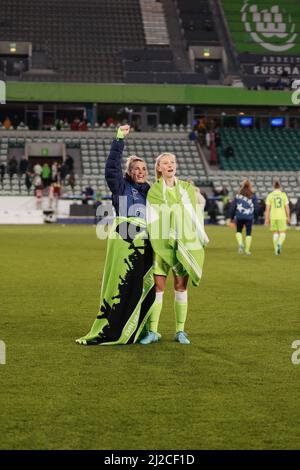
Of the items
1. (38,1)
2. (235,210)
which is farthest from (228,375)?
(38,1)

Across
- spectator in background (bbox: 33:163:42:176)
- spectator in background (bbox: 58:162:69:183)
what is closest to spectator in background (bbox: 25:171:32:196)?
spectator in background (bbox: 33:163:42:176)

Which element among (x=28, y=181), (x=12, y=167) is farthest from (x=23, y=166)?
(x=28, y=181)

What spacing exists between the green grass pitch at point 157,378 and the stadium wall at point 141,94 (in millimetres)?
47079

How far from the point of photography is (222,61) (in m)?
69.2

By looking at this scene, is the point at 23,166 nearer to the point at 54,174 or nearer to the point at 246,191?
the point at 54,174

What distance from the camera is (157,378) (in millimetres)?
8570

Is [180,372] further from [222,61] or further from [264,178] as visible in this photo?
[222,61]

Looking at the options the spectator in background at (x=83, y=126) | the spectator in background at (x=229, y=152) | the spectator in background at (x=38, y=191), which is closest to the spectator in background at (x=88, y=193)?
the spectator in background at (x=38, y=191)

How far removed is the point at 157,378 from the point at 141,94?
56.8 meters

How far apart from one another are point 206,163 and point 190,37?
12177 millimetres

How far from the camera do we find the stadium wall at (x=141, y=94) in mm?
63125

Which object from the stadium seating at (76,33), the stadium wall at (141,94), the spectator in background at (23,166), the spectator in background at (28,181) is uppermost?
the stadium seating at (76,33)

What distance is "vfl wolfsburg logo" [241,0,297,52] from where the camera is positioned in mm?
69438

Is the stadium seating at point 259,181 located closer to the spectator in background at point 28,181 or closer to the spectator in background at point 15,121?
the spectator in background at point 28,181
